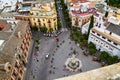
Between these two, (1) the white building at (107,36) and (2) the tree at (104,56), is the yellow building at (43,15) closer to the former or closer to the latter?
(1) the white building at (107,36)

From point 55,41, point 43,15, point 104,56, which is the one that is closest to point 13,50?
point 55,41

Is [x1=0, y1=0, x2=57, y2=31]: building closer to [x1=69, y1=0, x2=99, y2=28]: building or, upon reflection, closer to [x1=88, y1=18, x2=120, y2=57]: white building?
[x1=69, y1=0, x2=99, y2=28]: building

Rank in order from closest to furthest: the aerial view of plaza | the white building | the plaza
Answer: the aerial view of plaza, the plaza, the white building

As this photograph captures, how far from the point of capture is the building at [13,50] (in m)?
48.1

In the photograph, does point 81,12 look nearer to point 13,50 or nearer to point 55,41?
point 55,41

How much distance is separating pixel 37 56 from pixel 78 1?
34.1 meters

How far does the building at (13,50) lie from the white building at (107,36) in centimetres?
2681

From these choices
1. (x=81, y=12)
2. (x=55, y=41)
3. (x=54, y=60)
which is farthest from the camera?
(x=81, y=12)

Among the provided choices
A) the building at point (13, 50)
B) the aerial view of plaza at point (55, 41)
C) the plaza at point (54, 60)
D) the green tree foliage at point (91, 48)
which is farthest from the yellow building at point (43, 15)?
the green tree foliage at point (91, 48)

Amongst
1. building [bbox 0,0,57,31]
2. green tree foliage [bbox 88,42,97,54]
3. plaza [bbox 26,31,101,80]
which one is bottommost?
plaza [bbox 26,31,101,80]

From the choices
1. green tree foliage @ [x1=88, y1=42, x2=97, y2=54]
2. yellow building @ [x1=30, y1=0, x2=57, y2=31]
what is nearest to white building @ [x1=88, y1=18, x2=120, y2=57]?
green tree foliage @ [x1=88, y1=42, x2=97, y2=54]

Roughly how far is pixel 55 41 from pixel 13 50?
22.9 m

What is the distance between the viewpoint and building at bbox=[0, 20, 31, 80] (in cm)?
4812

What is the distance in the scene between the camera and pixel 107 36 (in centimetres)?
5981
